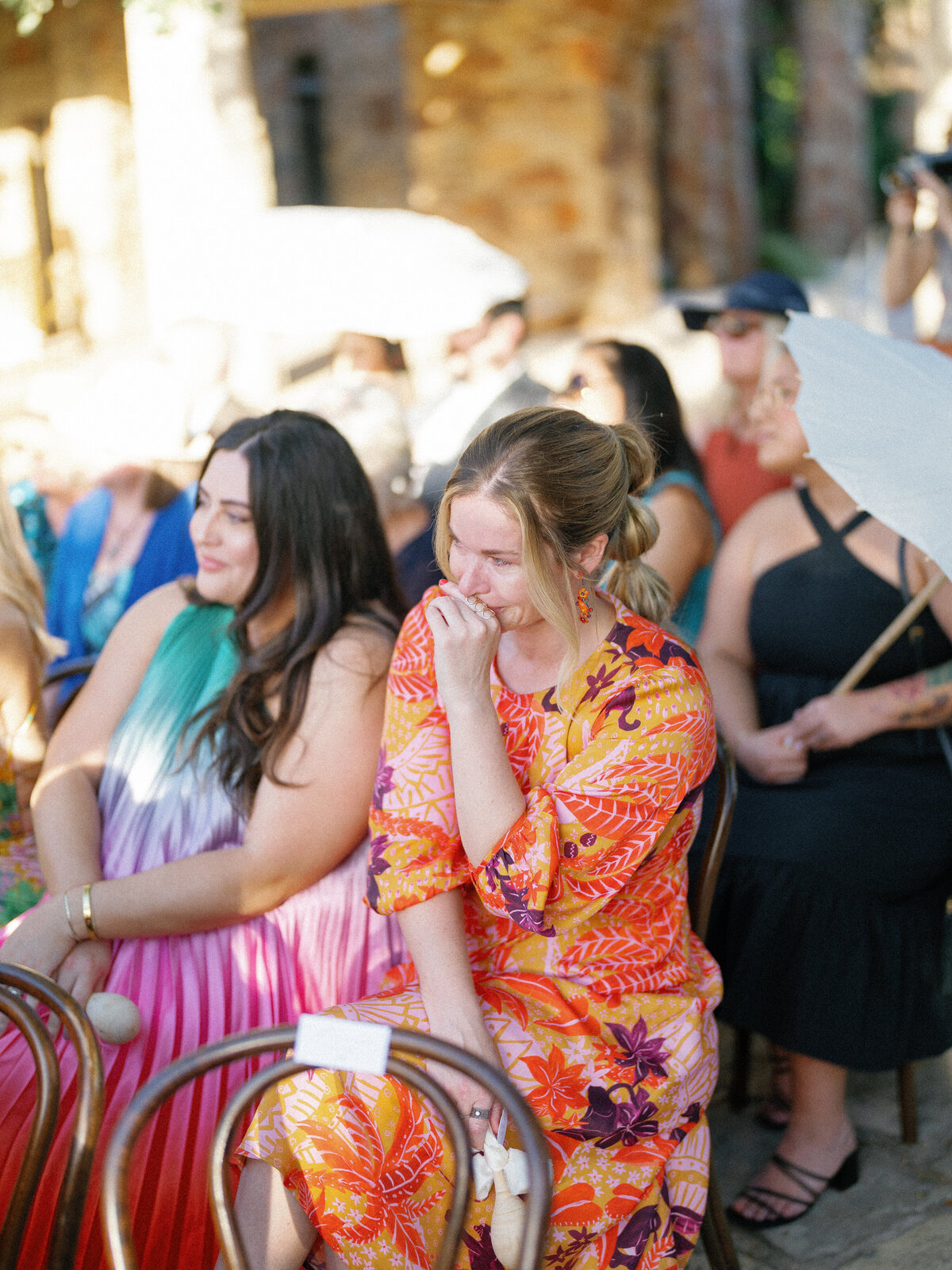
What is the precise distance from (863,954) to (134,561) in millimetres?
2262

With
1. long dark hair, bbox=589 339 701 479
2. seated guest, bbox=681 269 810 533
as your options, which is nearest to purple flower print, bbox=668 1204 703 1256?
long dark hair, bbox=589 339 701 479

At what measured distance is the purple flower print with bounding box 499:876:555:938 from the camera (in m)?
1.69

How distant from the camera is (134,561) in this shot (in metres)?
3.45

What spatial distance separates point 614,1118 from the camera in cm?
169

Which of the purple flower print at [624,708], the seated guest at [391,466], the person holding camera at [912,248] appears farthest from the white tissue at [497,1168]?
the person holding camera at [912,248]

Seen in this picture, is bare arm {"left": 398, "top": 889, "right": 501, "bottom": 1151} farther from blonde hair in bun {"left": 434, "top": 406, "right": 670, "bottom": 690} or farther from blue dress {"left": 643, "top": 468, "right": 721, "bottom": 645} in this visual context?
blue dress {"left": 643, "top": 468, "right": 721, "bottom": 645}

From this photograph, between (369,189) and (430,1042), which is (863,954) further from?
(369,189)

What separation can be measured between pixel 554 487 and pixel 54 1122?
3.60 ft

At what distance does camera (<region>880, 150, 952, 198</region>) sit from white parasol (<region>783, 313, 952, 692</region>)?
74.7 inches

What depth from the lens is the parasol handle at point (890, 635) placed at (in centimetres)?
241

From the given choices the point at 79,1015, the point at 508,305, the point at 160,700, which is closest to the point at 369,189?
the point at 508,305

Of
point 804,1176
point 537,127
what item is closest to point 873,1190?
point 804,1176

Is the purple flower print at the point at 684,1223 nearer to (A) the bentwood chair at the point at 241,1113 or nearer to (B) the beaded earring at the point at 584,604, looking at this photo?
(A) the bentwood chair at the point at 241,1113

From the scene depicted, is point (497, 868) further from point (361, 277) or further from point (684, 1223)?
point (361, 277)
